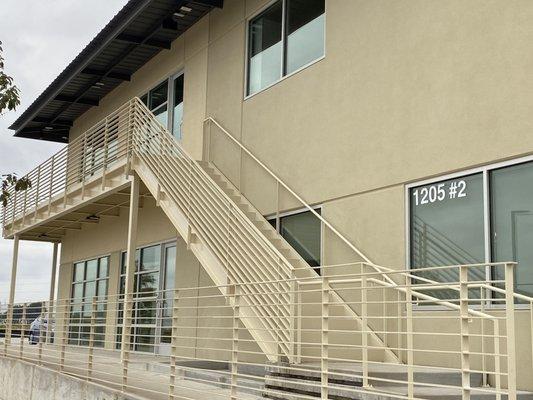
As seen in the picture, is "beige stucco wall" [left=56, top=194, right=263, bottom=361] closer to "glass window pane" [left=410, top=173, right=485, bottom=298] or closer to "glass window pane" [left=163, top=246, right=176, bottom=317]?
"glass window pane" [left=163, top=246, right=176, bottom=317]

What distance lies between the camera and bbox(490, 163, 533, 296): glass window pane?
7762mm

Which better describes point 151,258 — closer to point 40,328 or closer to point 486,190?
point 40,328

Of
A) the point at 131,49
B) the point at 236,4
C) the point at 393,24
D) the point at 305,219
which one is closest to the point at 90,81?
the point at 131,49

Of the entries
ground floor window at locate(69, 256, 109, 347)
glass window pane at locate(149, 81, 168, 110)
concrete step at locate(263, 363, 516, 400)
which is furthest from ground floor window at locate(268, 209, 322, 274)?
ground floor window at locate(69, 256, 109, 347)

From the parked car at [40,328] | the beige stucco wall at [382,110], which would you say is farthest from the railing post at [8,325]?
the beige stucco wall at [382,110]

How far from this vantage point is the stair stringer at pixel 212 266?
362 inches

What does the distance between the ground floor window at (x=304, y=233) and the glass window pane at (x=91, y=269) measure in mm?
10410

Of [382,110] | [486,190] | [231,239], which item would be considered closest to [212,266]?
[231,239]

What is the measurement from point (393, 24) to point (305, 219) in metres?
3.52

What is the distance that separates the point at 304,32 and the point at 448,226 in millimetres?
5020

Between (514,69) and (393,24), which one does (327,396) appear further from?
(393,24)

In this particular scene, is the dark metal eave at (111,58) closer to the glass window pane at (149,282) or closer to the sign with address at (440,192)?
the glass window pane at (149,282)

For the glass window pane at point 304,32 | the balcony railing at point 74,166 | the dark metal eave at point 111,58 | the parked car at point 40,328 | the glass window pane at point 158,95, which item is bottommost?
the parked car at point 40,328

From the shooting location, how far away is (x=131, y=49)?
17.9 meters
